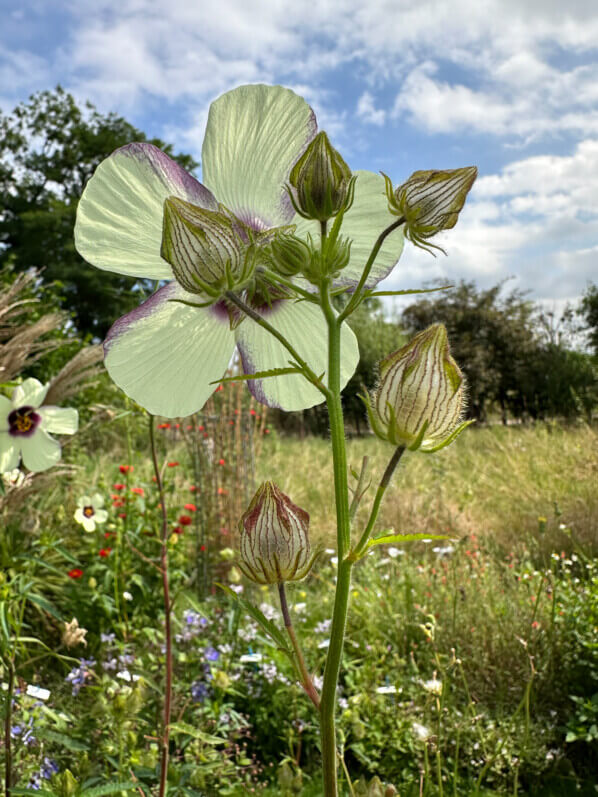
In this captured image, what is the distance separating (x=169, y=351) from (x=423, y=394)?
0.27 meters

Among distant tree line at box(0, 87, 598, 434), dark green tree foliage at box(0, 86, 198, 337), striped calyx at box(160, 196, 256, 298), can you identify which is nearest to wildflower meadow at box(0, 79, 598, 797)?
striped calyx at box(160, 196, 256, 298)

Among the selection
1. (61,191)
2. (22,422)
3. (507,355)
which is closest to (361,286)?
(22,422)

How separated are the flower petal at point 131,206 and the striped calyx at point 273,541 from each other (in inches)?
9.7

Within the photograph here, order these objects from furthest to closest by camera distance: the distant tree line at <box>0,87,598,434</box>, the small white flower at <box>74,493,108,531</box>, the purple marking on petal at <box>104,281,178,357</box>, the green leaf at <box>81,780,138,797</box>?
the distant tree line at <box>0,87,598,434</box>, the small white flower at <box>74,493,108,531</box>, the green leaf at <box>81,780,138,797</box>, the purple marking on petal at <box>104,281,178,357</box>

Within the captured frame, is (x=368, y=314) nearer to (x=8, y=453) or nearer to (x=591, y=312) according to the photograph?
(x=591, y=312)

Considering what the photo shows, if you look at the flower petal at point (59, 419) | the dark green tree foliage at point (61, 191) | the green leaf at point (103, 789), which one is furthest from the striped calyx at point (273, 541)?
the dark green tree foliage at point (61, 191)

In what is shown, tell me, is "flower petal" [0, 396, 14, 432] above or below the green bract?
below

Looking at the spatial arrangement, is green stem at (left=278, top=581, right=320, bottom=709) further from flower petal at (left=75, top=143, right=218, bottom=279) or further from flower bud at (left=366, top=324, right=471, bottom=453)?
flower petal at (left=75, top=143, right=218, bottom=279)

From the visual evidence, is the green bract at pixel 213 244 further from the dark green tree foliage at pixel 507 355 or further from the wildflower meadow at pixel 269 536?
the dark green tree foliage at pixel 507 355

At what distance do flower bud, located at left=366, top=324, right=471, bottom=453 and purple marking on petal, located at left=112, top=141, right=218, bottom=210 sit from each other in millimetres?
251

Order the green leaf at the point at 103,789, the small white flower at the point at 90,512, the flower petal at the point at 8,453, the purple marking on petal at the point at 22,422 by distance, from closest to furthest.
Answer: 1. the green leaf at the point at 103,789
2. the flower petal at the point at 8,453
3. the purple marking on petal at the point at 22,422
4. the small white flower at the point at 90,512

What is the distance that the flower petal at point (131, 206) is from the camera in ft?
1.99

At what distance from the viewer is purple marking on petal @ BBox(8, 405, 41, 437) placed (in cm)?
186

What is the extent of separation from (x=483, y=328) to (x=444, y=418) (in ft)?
52.6
